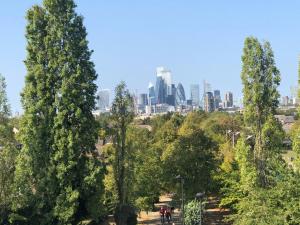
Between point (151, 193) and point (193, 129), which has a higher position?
point (193, 129)

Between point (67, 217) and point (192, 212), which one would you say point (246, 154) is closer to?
point (192, 212)

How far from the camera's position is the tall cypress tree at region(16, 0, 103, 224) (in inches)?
1066

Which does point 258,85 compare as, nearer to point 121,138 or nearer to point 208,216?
point 121,138

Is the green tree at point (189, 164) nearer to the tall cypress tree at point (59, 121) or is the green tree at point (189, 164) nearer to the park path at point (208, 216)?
the park path at point (208, 216)

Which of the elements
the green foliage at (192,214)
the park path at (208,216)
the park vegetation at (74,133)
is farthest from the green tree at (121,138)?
the park path at (208,216)

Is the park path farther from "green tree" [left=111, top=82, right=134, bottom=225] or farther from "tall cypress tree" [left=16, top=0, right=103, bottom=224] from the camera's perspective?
"tall cypress tree" [left=16, top=0, right=103, bottom=224]

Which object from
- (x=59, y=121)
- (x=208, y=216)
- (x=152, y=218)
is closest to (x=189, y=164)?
(x=208, y=216)

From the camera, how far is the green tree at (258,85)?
28297 mm

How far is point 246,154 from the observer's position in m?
28.5

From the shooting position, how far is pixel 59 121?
89.6 feet

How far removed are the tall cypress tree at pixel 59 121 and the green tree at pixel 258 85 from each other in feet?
25.4

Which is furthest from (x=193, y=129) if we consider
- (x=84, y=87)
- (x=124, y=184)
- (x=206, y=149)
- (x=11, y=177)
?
(x=11, y=177)

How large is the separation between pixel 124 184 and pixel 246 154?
23.7 feet

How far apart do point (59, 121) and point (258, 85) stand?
10006mm
